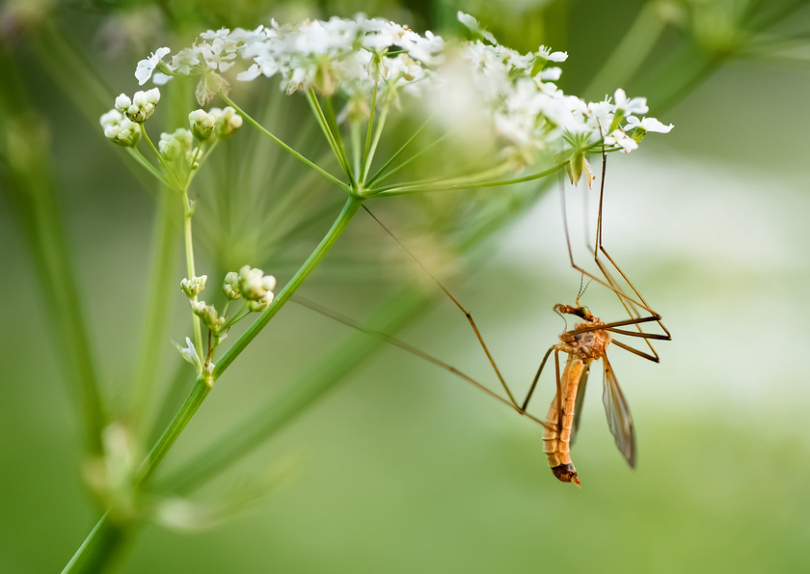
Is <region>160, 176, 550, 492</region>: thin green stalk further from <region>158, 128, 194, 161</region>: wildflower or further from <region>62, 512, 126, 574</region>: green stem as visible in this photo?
<region>158, 128, 194, 161</region>: wildflower

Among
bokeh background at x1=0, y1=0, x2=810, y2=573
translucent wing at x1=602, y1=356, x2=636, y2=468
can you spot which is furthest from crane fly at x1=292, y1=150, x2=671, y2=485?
bokeh background at x1=0, y1=0, x2=810, y2=573

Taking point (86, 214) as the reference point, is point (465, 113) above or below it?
below

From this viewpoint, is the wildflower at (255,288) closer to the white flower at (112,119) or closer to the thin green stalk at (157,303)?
the white flower at (112,119)

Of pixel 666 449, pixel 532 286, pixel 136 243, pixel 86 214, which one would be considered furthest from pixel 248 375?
pixel 666 449

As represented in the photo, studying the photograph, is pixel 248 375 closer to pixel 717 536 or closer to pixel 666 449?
pixel 666 449

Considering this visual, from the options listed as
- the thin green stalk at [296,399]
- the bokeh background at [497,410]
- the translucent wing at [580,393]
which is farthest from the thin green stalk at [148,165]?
the bokeh background at [497,410]

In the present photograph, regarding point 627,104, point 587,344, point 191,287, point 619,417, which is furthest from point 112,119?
point 619,417

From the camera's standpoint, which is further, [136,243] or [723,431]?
[136,243]
